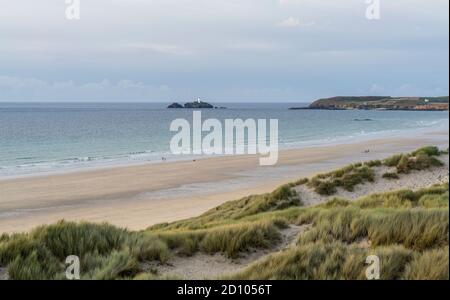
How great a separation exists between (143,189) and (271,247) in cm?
1841

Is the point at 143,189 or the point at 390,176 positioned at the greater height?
the point at 390,176

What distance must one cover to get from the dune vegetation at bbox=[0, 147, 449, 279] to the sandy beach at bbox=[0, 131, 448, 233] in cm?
950

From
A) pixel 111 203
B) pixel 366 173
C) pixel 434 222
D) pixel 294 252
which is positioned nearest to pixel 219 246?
pixel 294 252

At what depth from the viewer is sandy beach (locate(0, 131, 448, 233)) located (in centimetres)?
1928

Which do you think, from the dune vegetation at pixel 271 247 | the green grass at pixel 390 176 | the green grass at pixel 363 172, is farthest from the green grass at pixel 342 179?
the dune vegetation at pixel 271 247

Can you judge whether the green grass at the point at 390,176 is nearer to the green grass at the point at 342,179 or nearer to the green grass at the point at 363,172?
the green grass at the point at 363,172

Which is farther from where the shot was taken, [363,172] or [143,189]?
[143,189]

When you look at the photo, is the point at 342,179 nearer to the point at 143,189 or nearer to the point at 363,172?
the point at 363,172

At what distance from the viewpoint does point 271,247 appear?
7969mm

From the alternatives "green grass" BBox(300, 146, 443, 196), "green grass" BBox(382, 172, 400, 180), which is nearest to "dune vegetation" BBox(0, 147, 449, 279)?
"green grass" BBox(300, 146, 443, 196)

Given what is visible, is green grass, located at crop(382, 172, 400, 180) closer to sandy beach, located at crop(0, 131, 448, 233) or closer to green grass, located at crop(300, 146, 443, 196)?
green grass, located at crop(300, 146, 443, 196)

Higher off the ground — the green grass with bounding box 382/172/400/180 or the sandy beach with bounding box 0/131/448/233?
the green grass with bounding box 382/172/400/180

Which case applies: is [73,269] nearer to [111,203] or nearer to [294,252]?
[294,252]

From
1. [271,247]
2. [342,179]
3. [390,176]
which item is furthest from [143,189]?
[271,247]
